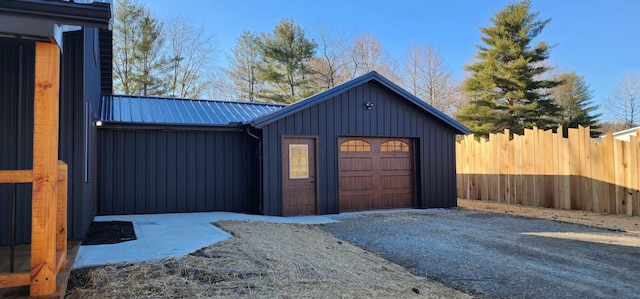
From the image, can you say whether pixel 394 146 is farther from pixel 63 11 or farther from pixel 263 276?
pixel 63 11

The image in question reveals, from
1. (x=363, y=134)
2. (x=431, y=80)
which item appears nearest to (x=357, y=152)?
(x=363, y=134)

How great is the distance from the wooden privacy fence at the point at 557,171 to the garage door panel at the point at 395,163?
3.69 m

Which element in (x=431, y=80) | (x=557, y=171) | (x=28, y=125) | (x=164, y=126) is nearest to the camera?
(x=28, y=125)

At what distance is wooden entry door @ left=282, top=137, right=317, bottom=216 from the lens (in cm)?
890

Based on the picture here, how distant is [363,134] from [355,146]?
1.14 feet

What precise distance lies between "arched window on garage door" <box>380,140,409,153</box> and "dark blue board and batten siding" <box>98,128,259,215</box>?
3.19 meters

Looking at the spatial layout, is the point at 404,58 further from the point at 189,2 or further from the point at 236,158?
the point at 236,158

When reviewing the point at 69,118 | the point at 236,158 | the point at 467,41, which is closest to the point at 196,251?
the point at 69,118

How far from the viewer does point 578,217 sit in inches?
355

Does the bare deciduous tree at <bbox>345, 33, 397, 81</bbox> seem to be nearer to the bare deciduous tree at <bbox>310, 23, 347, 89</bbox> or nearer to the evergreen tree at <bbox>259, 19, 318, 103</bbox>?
the bare deciduous tree at <bbox>310, 23, 347, 89</bbox>

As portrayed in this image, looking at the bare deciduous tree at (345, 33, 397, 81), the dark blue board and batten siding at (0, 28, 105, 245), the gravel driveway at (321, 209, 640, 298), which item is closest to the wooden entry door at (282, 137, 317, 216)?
the gravel driveway at (321, 209, 640, 298)

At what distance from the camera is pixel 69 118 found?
5.36 meters

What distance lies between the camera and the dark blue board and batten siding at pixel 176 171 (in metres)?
8.55

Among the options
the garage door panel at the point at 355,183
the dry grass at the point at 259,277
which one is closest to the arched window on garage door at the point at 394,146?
the garage door panel at the point at 355,183
